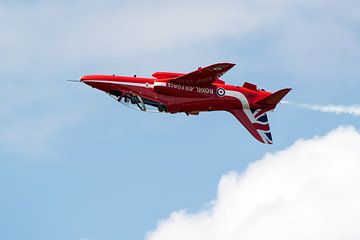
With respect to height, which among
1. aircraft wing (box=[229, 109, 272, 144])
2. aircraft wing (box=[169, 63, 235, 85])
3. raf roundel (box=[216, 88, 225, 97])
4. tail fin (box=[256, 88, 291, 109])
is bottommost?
aircraft wing (box=[229, 109, 272, 144])

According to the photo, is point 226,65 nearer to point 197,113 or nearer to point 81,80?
point 197,113

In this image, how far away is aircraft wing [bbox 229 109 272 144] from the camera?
130 m

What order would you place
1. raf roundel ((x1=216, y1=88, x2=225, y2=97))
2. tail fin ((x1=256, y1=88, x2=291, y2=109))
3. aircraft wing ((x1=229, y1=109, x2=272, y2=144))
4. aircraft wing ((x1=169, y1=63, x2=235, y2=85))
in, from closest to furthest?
1. aircraft wing ((x1=169, y1=63, x2=235, y2=85))
2. raf roundel ((x1=216, y1=88, x2=225, y2=97))
3. tail fin ((x1=256, y1=88, x2=291, y2=109))
4. aircraft wing ((x1=229, y1=109, x2=272, y2=144))

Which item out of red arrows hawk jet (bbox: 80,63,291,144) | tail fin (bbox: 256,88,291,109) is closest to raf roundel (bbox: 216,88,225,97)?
red arrows hawk jet (bbox: 80,63,291,144)

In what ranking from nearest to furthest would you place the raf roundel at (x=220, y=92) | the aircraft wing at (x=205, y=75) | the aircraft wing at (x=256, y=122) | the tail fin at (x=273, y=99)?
the aircraft wing at (x=205, y=75)
the raf roundel at (x=220, y=92)
the tail fin at (x=273, y=99)
the aircraft wing at (x=256, y=122)

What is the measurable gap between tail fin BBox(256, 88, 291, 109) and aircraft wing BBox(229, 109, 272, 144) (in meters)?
0.87

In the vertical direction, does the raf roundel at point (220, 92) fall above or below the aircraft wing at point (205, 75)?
below

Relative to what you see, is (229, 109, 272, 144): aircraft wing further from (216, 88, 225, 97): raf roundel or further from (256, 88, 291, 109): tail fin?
(216, 88, 225, 97): raf roundel

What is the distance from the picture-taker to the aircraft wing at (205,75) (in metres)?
124

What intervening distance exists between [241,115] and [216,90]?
4617mm

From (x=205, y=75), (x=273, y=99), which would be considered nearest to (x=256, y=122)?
(x=273, y=99)

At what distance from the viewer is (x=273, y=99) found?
130m

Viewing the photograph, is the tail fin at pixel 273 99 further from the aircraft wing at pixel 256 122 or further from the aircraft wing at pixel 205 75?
the aircraft wing at pixel 205 75

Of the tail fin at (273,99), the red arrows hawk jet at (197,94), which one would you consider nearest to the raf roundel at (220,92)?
the red arrows hawk jet at (197,94)
